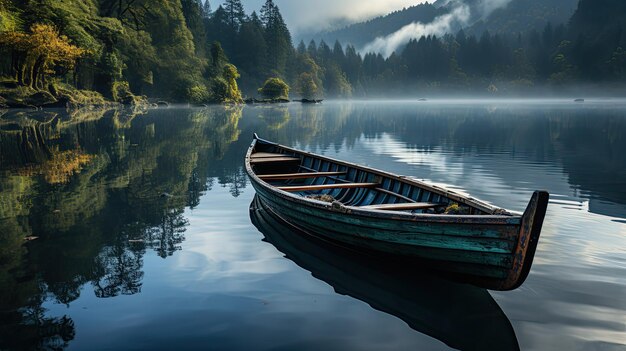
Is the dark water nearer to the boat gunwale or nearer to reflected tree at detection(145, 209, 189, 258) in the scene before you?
reflected tree at detection(145, 209, 189, 258)

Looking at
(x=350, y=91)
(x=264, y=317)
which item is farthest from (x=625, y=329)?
(x=350, y=91)

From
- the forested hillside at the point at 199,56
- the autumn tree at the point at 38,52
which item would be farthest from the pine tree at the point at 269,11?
the autumn tree at the point at 38,52

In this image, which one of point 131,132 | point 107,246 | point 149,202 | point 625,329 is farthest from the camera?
point 131,132

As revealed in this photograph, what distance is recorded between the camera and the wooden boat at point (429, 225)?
6.27 meters

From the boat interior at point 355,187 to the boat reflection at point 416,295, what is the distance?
1246mm

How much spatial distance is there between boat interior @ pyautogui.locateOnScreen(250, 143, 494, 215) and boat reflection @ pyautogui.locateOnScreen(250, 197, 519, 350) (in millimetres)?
1246

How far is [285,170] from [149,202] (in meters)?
5.13

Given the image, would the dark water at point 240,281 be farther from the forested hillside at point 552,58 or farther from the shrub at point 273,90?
the forested hillside at point 552,58

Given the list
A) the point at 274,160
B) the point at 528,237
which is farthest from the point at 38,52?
the point at 528,237

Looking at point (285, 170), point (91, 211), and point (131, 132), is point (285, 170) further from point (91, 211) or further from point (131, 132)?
point (131, 132)

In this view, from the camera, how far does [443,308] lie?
706cm

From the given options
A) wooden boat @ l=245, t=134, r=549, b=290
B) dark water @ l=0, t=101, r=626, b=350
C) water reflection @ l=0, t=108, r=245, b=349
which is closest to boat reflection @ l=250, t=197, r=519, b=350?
dark water @ l=0, t=101, r=626, b=350

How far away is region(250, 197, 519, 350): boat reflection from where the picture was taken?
636 centimetres

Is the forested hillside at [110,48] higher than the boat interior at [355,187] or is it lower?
higher
